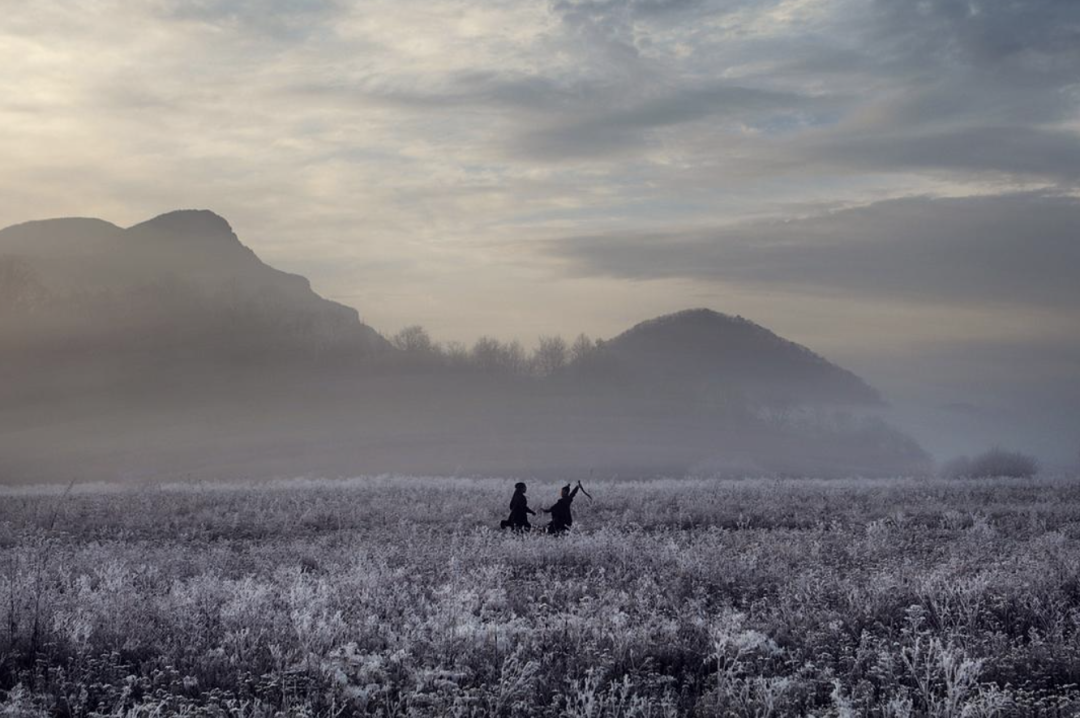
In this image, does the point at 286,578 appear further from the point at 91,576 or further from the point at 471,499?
the point at 471,499

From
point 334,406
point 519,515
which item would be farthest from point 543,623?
point 334,406

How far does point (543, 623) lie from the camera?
10.0 m

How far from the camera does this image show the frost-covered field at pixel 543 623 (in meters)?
7.50

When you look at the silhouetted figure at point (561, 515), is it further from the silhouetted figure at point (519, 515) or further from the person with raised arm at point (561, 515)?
the silhouetted figure at point (519, 515)

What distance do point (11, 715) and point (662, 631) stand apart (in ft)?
19.3

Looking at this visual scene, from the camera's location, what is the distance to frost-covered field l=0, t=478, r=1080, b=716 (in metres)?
7.50

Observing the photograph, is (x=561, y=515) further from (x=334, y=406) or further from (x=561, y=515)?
(x=334, y=406)

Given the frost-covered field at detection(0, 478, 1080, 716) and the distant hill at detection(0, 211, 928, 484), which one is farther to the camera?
the distant hill at detection(0, 211, 928, 484)

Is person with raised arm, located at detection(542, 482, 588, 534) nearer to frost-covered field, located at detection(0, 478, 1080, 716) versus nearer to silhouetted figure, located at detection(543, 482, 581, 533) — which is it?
silhouetted figure, located at detection(543, 482, 581, 533)

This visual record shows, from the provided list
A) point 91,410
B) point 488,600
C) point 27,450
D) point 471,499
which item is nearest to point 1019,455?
point 471,499

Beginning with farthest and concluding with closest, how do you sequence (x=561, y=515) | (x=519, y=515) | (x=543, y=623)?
(x=519, y=515) < (x=561, y=515) < (x=543, y=623)

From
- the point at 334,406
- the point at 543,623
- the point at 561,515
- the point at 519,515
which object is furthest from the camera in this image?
the point at 334,406

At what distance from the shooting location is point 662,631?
9562 mm

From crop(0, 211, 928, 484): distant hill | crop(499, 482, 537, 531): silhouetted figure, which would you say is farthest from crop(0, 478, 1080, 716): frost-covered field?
crop(0, 211, 928, 484): distant hill
